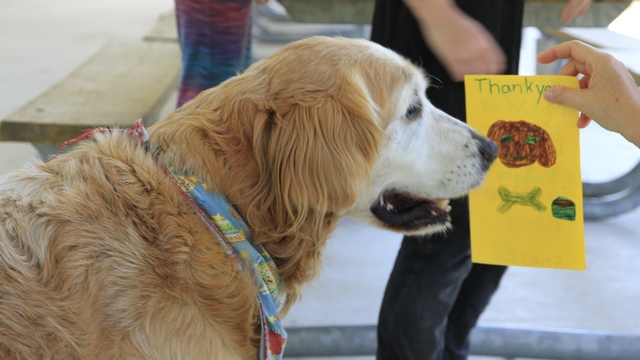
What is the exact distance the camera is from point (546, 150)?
1771 mm

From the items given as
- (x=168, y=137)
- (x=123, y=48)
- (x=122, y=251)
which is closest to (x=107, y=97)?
(x=123, y=48)

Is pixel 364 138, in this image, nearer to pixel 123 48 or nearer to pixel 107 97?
pixel 107 97

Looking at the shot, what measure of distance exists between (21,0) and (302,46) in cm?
865

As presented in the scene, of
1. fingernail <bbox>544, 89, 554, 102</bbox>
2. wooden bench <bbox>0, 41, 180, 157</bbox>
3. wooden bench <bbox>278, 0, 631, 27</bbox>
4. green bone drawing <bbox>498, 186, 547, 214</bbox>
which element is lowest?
wooden bench <bbox>0, 41, 180, 157</bbox>

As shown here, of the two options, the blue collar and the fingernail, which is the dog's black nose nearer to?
the fingernail

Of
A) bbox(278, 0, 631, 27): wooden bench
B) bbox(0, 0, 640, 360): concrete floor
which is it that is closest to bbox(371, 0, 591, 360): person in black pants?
bbox(0, 0, 640, 360): concrete floor

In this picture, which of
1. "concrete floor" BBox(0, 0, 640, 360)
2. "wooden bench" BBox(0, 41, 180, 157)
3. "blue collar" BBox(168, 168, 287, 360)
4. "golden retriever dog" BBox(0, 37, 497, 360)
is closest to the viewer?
"golden retriever dog" BBox(0, 37, 497, 360)

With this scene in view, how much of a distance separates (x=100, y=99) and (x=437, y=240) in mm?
1556

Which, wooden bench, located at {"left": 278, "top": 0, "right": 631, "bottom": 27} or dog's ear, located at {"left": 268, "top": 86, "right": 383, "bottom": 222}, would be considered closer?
dog's ear, located at {"left": 268, "top": 86, "right": 383, "bottom": 222}

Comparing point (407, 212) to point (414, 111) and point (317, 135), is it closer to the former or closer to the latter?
point (414, 111)

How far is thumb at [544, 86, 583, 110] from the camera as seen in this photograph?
167 centimetres

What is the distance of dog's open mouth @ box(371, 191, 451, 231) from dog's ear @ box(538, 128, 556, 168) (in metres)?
0.30

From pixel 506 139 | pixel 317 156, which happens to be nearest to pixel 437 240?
pixel 506 139

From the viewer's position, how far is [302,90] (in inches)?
57.5
